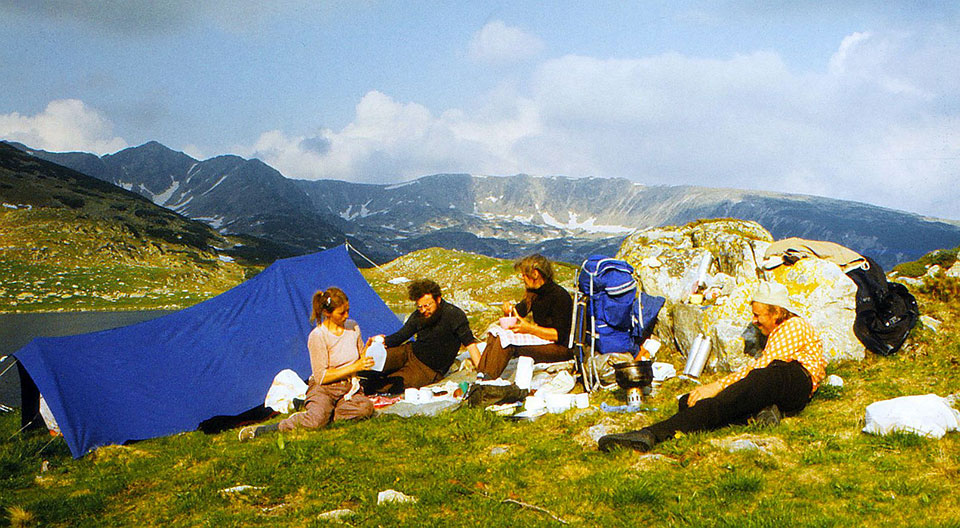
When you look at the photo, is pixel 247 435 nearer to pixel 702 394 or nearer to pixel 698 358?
pixel 702 394

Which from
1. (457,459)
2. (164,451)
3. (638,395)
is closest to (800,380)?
(638,395)

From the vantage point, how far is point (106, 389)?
33.2 feet

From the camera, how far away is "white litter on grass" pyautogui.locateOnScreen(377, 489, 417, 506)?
5555 millimetres

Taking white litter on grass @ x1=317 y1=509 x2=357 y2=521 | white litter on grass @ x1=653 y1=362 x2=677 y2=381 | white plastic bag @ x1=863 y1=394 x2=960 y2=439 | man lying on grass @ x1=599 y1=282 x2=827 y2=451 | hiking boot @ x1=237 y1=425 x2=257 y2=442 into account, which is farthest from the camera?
white litter on grass @ x1=653 y1=362 x2=677 y2=381

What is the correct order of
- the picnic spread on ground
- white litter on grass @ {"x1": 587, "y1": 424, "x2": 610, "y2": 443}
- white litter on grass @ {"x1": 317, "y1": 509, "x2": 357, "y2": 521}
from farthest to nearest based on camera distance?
the picnic spread on ground
white litter on grass @ {"x1": 587, "y1": 424, "x2": 610, "y2": 443}
white litter on grass @ {"x1": 317, "y1": 509, "x2": 357, "y2": 521}

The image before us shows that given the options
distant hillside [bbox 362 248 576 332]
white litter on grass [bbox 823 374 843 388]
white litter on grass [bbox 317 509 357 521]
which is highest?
white litter on grass [bbox 823 374 843 388]

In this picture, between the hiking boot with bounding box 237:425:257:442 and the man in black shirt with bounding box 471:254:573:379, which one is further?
the man in black shirt with bounding box 471:254:573:379

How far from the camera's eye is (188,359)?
465 inches

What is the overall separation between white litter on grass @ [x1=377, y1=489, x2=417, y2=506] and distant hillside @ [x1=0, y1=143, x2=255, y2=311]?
3569 inches

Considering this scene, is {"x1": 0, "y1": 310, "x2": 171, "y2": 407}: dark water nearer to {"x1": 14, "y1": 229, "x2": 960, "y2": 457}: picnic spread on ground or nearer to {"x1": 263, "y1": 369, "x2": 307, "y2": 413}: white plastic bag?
{"x1": 14, "y1": 229, "x2": 960, "y2": 457}: picnic spread on ground

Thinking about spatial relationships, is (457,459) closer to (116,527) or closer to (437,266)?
(116,527)

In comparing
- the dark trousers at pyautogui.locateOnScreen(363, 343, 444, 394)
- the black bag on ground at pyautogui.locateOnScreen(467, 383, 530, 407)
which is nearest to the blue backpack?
the black bag on ground at pyautogui.locateOnScreen(467, 383, 530, 407)

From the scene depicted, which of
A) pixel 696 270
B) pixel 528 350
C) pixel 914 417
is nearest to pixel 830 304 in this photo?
pixel 696 270

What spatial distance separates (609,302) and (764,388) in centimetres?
402
